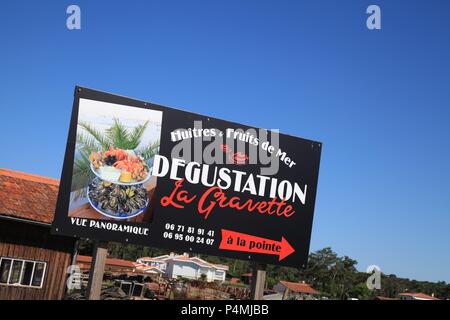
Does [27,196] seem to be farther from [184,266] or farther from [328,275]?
[328,275]

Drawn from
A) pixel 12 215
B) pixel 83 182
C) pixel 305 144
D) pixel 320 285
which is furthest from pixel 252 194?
pixel 320 285

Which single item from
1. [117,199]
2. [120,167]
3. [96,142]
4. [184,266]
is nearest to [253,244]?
[117,199]

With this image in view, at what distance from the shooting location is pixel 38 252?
16406mm

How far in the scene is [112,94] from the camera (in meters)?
9.77

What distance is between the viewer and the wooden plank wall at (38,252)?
52.1 ft

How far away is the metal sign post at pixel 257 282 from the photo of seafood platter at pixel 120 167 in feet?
11.1

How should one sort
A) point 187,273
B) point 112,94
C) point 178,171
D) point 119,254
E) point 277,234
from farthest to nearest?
point 119,254 < point 187,273 < point 277,234 < point 178,171 < point 112,94

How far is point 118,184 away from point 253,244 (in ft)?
10.8

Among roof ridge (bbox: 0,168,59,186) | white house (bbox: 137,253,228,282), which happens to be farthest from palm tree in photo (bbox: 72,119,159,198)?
white house (bbox: 137,253,228,282)

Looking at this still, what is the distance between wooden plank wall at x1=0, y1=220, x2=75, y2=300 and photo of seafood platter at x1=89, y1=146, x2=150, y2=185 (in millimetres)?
7499

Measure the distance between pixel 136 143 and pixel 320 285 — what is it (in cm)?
9673

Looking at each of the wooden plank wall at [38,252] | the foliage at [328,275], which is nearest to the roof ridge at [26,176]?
the wooden plank wall at [38,252]

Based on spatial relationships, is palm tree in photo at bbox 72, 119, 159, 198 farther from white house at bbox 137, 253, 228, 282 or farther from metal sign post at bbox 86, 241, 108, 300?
white house at bbox 137, 253, 228, 282

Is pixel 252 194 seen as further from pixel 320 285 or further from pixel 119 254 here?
pixel 320 285
